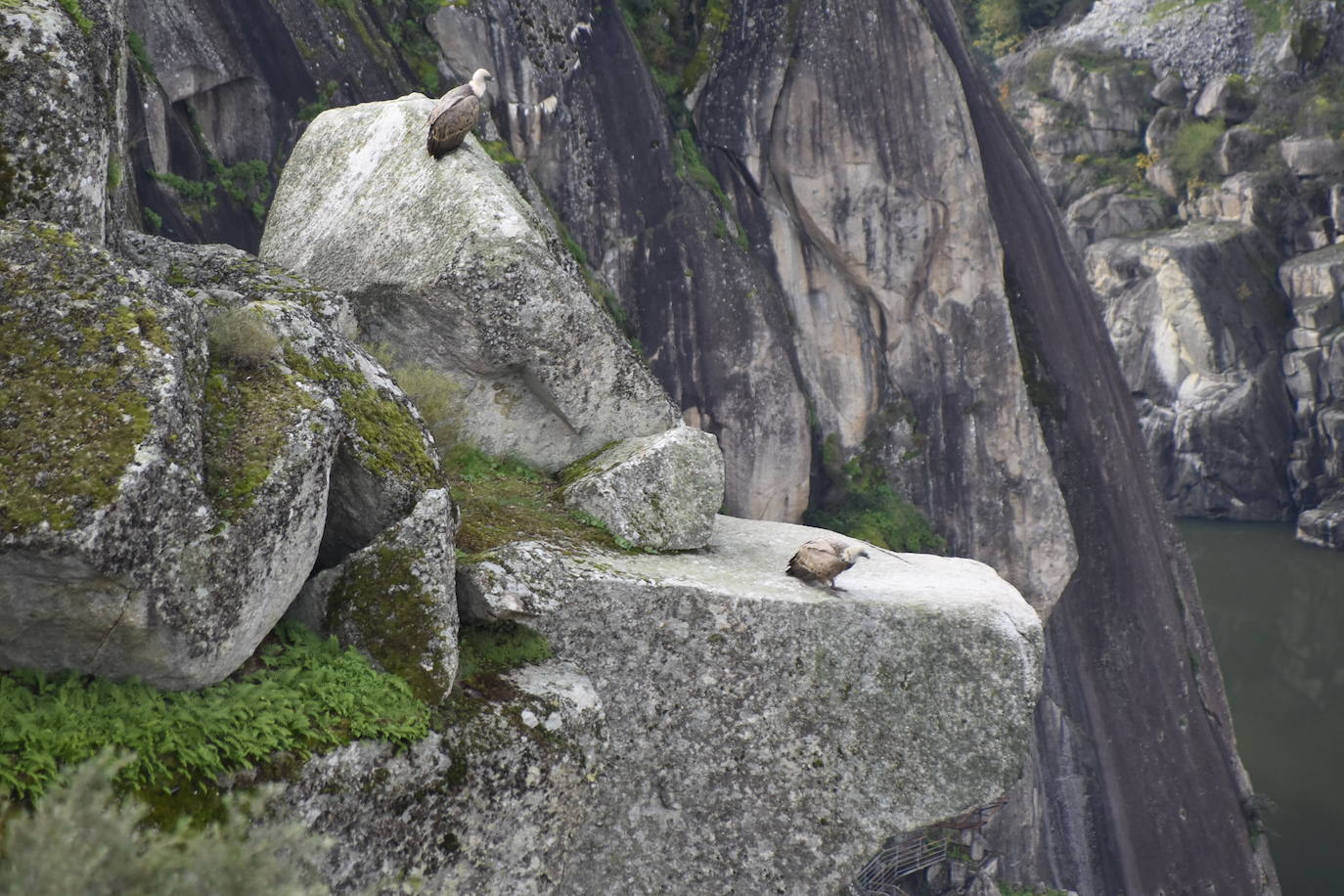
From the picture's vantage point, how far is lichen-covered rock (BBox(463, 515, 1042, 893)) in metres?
6.12

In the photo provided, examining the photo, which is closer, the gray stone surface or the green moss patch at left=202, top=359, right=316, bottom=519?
the green moss patch at left=202, top=359, right=316, bottom=519

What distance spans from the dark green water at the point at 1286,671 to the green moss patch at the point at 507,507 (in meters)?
19.1

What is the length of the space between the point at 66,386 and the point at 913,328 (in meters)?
16.7

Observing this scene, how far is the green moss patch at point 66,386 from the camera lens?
350 cm

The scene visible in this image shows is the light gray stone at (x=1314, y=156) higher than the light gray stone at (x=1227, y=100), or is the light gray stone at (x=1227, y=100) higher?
the light gray stone at (x=1227, y=100)

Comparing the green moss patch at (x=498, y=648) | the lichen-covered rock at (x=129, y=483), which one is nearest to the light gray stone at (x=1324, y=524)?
the green moss patch at (x=498, y=648)

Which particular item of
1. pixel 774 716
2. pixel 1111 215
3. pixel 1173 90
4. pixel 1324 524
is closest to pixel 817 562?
pixel 774 716

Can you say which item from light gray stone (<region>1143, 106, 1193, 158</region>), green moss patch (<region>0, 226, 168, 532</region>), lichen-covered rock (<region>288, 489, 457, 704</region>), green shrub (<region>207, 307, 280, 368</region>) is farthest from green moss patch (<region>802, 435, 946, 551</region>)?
light gray stone (<region>1143, 106, 1193, 158</region>)

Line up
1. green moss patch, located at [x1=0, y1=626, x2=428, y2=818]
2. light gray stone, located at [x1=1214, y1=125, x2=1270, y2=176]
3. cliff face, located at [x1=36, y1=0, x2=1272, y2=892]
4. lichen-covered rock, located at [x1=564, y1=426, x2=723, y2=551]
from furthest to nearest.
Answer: light gray stone, located at [x1=1214, y1=125, x2=1270, y2=176], cliff face, located at [x1=36, y1=0, x2=1272, y2=892], lichen-covered rock, located at [x1=564, y1=426, x2=723, y2=551], green moss patch, located at [x1=0, y1=626, x2=428, y2=818]

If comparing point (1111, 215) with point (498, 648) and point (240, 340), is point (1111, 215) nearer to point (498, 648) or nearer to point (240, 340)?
point (498, 648)

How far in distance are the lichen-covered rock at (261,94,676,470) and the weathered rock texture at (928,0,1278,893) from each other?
38.1ft

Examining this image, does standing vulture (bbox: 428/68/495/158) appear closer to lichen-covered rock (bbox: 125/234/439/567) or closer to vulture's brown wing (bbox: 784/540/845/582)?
lichen-covered rock (bbox: 125/234/439/567)

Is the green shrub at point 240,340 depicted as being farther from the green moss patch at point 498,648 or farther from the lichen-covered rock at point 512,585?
the green moss patch at point 498,648

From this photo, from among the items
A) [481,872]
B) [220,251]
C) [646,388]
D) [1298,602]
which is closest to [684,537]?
[646,388]
